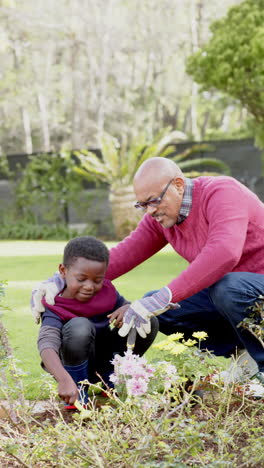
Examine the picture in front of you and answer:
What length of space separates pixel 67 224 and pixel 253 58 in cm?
695

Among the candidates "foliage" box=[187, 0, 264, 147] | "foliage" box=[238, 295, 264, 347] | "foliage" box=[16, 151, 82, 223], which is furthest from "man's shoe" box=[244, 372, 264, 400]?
"foliage" box=[16, 151, 82, 223]

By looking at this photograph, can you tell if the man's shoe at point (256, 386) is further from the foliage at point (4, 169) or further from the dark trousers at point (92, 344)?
the foliage at point (4, 169)

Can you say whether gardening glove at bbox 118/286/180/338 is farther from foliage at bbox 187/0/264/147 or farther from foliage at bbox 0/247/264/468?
foliage at bbox 187/0/264/147

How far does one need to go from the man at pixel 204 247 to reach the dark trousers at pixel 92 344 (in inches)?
9.1

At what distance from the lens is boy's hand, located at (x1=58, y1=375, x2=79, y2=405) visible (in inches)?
110

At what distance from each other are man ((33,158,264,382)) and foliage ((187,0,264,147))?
608cm

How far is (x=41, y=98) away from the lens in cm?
3469

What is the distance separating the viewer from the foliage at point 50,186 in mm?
14859

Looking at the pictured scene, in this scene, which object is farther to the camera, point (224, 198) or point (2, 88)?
point (2, 88)

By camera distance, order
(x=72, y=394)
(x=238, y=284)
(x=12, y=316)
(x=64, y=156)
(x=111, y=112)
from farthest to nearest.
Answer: (x=111, y=112)
(x=64, y=156)
(x=12, y=316)
(x=238, y=284)
(x=72, y=394)

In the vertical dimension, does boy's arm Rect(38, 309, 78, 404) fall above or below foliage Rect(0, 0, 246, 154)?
above

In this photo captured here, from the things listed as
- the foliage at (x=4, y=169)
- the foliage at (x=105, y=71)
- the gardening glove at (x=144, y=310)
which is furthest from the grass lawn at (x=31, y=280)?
the foliage at (x=105, y=71)

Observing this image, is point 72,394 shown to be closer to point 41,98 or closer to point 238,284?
point 238,284

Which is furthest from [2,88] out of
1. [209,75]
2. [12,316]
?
[12,316]
